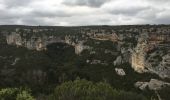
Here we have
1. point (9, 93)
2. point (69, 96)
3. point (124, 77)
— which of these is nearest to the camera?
point (69, 96)

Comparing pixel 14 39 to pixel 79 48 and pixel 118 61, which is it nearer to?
pixel 79 48

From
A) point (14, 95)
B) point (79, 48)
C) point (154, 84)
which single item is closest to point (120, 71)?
point (154, 84)

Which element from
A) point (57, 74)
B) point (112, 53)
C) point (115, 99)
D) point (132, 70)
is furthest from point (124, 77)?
point (115, 99)

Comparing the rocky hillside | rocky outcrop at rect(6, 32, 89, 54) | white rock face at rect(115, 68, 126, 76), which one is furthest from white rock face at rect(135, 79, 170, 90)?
rocky outcrop at rect(6, 32, 89, 54)

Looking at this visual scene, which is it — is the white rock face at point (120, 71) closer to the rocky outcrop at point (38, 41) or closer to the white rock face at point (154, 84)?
the white rock face at point (154, 84)

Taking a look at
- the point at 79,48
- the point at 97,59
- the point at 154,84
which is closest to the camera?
the point at 154,84

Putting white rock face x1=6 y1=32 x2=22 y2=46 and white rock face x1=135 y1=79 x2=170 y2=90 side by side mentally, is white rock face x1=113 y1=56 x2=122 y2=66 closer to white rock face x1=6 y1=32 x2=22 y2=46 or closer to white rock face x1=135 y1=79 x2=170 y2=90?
white rock face x1=135 y1=79 x2=170 y2=90

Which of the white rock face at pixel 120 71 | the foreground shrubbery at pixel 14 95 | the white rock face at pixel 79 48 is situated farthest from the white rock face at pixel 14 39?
the foreground shrubbery at pixel 14 95

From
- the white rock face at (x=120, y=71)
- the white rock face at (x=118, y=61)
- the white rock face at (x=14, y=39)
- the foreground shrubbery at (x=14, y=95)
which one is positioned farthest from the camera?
the white rock face at (x=14, y=39)

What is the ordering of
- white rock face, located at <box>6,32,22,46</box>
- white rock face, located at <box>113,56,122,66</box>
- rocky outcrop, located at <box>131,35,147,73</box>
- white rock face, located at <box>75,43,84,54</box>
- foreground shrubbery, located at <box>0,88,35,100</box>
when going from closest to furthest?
foreground shrubbery, located at <box>0,88,35,100</box> → rocky outcrop, located at <box>131,35,147,73</box> → white rock face, located at <box>113,56,122,66</box> → white rock face, located at <box>75,43,84,54</box> → white rock face, located at <box>6,32,22,46</box>

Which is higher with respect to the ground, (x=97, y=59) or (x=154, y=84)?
(x=154, y=84)

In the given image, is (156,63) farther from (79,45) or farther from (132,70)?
(79,45)
